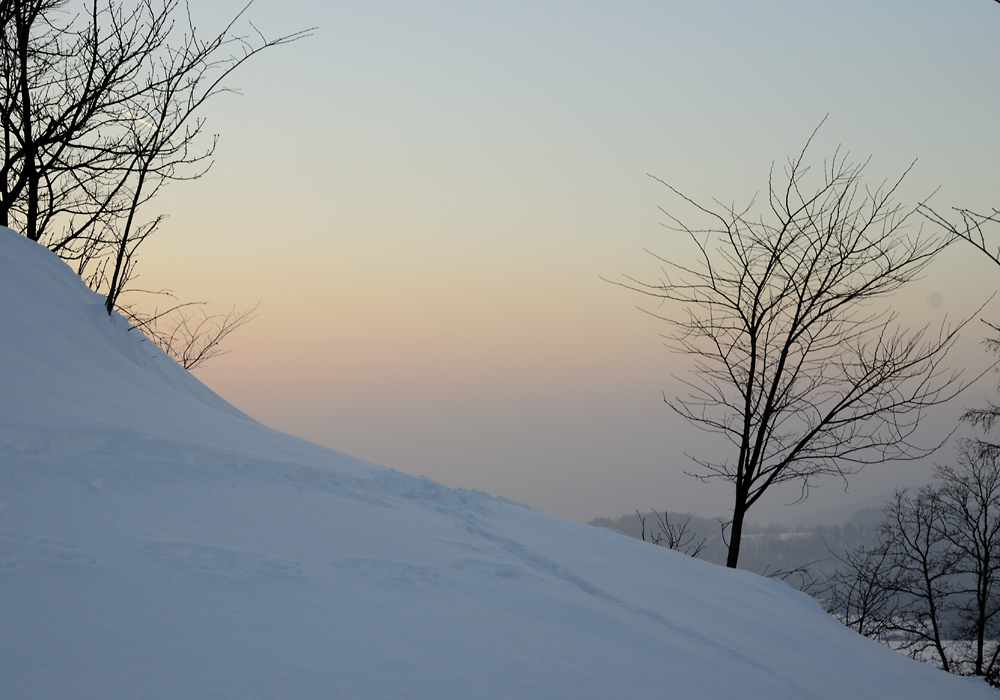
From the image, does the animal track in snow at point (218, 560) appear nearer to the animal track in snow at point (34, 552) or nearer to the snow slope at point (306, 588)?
the snow slope at point (306, 588)

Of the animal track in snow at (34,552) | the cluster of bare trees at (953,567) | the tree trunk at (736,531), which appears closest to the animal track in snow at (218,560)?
the animal track in snow at (34,552)

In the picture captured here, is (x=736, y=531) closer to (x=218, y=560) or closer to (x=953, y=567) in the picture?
(x=218, y=560)

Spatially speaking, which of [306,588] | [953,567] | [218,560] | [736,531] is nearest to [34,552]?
[218,560]

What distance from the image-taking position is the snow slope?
1.82 m

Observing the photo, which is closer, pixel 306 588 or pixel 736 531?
pixel 306 588

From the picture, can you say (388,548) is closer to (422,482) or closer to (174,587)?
(174,587)

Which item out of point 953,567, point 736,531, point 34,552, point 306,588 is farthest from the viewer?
point 953,567

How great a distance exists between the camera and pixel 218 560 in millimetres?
2348

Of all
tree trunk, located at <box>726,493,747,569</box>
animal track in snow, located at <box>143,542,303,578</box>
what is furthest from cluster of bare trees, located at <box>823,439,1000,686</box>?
animal track in snow, located at <box>143,542,303,578</box>

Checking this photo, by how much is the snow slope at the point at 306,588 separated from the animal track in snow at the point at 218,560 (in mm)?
10

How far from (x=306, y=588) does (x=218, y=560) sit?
34cm

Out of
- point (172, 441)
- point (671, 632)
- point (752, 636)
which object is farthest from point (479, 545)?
point (172, 441)

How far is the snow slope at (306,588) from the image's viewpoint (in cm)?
182

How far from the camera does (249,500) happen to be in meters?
3.03
